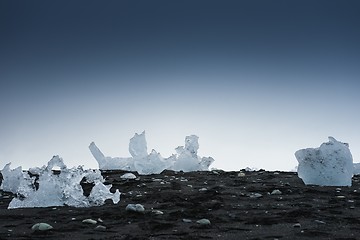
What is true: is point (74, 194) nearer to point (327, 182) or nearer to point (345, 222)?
point (345, 222)

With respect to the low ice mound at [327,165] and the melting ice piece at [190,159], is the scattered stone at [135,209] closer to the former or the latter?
the low ice mound at [327,165]

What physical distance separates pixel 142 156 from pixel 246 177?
185 inches

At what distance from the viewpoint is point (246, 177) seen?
14062mm

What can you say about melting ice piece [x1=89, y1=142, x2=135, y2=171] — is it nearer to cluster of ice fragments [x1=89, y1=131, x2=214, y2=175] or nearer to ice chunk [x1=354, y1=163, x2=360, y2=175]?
cluster of ice fragments [x1=89, y1=131, x2=214, y2=175]

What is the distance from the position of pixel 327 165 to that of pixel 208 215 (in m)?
5.73

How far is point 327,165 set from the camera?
12375 millimetres

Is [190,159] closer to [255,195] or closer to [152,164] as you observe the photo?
[152,164]

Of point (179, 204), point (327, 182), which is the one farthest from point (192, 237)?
point (327, 182)

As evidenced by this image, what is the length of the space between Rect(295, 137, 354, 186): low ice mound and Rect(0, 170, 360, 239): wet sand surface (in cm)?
58

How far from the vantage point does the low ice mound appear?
12263 millimetres

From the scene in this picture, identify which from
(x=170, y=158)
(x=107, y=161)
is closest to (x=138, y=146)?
(x=170, y=158)

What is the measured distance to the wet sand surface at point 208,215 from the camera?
6.60 m

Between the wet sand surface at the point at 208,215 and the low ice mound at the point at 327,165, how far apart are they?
1.92 ft

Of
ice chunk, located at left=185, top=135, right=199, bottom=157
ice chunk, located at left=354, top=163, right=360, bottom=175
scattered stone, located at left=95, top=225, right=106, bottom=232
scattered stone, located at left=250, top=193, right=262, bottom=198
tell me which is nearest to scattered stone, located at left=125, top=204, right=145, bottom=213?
scattered stone, located at left=95, top=225, right=106, bottom=232
